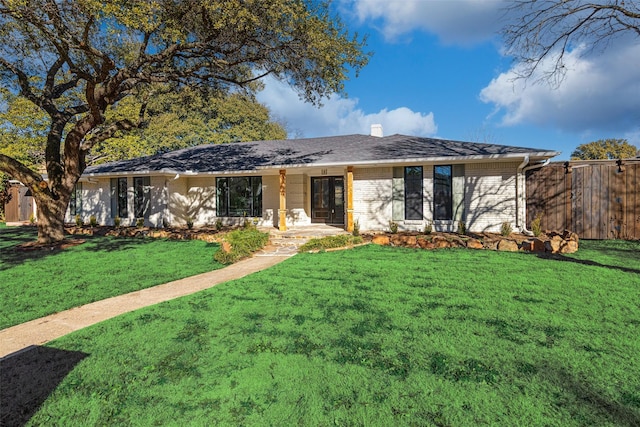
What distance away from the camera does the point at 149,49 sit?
1150 centimetres

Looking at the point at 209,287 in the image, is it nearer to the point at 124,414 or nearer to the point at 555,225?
the point at 124,414

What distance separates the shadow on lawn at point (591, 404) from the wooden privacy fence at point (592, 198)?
9024 mm

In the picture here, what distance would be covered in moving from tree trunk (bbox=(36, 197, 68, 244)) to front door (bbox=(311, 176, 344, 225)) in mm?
8936

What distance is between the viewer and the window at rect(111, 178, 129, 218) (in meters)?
15.5

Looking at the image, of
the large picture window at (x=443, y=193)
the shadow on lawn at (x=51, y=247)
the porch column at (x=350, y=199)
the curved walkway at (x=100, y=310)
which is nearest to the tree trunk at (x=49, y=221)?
the shadow on lawn at (x=51, y=247)

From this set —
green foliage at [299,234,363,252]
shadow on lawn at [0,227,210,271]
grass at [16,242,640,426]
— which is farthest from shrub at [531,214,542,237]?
shadow on lawn at [0,227,210,271]

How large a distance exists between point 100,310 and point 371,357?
162 inches

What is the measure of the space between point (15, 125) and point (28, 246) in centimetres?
1535

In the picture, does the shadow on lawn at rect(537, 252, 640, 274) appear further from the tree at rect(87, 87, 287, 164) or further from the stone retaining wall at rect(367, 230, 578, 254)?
the tree at rect(87, 87, 287, 164)

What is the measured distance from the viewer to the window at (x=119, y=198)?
15547 mm

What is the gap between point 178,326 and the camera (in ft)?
13.4

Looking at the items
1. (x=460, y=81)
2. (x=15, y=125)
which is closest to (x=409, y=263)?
(x=460, y=81)

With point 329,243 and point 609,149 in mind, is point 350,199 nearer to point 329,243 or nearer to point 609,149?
point 329,243

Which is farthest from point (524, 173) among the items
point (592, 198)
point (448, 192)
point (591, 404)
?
point (591, 404)
